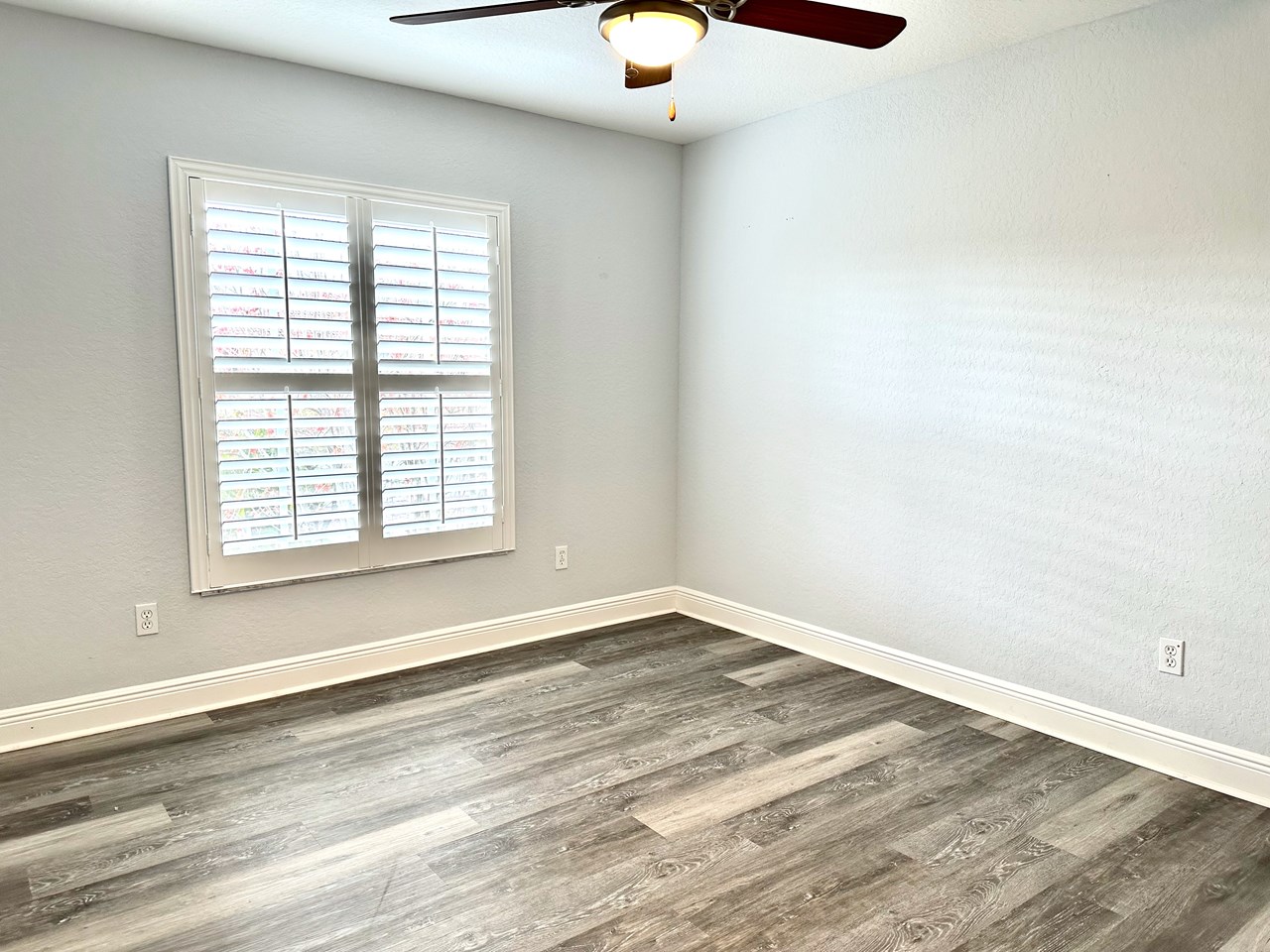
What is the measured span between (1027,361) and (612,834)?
7.16 ft

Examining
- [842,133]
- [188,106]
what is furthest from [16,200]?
[842,133]

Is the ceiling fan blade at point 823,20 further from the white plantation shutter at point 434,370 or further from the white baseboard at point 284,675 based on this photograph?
the white baseboard at point 284,675

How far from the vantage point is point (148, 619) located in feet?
10.4

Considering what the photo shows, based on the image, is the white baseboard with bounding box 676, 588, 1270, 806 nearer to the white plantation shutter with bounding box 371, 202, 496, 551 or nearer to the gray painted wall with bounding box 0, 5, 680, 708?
the gray painted wall with bounding box 0, 5, 680, 708

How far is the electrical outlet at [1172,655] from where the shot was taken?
9.11ft

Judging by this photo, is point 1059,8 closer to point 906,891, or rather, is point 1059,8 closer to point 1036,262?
point 1036,262

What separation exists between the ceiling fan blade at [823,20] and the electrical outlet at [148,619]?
2790mm

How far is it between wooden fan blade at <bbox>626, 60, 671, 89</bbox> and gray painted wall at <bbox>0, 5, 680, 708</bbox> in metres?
1.54

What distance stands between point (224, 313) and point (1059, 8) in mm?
3036

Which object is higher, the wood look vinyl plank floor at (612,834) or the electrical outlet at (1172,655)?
the electrical outlet at (1172,655)

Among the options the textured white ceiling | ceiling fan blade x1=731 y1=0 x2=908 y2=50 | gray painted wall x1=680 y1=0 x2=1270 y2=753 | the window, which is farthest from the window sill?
ceiling fan blade x1=731 y1=0 x2=908 y2=50

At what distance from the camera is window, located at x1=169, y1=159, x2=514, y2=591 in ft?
10.4

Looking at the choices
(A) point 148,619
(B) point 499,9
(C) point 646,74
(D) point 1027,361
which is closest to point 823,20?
(C) point 646,74

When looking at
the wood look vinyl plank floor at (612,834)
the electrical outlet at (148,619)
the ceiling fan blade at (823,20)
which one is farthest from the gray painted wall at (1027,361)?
the electrical outlet at (148,619)
